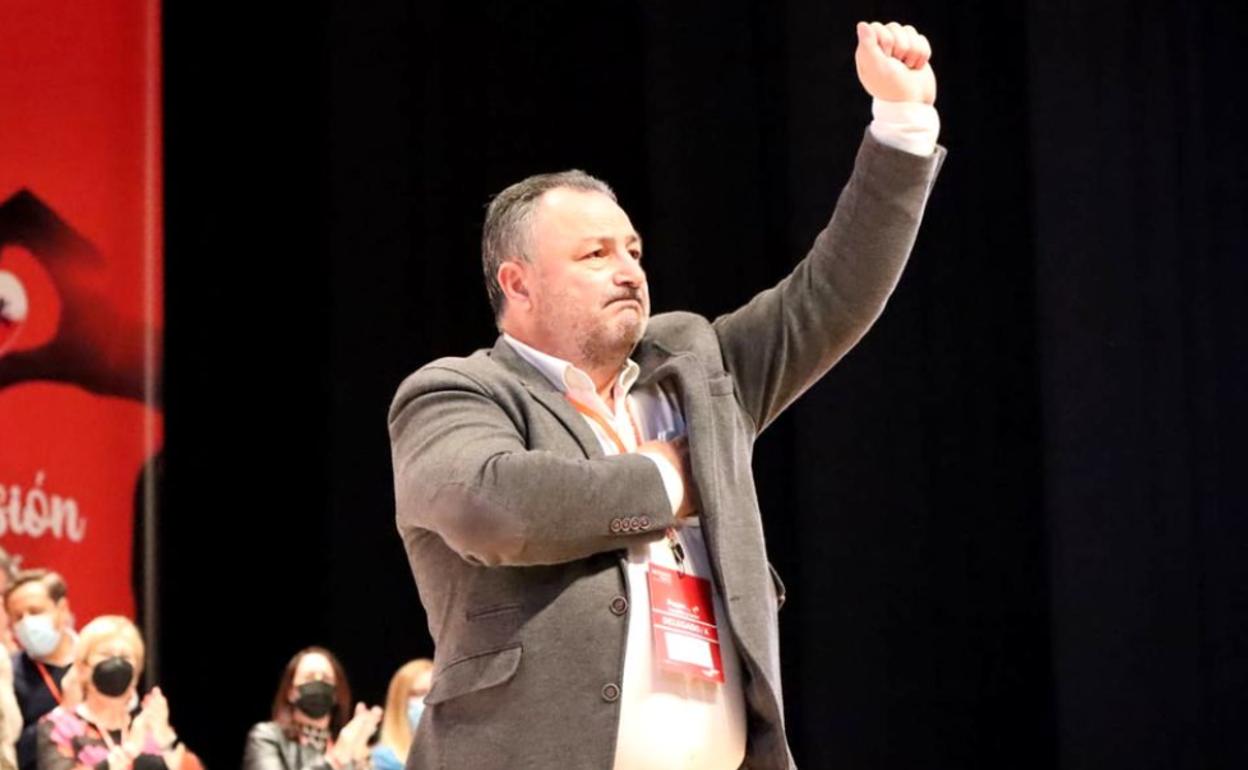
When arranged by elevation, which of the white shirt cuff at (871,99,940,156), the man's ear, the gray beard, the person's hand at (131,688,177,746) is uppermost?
the white shirt cuff at (871,99,940,156)

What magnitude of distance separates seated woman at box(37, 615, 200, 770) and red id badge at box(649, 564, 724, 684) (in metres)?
3.30

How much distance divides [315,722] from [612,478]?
388 centimetres

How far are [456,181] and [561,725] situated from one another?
444cm

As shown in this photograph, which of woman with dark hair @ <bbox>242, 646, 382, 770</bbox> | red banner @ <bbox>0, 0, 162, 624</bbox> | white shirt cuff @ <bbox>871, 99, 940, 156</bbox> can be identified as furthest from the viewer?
woman with dark hair @ <bbox>242, 646, 382, 770</bbox>

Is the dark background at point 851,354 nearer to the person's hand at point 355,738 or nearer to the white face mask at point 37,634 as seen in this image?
the person's hand at point 355,738

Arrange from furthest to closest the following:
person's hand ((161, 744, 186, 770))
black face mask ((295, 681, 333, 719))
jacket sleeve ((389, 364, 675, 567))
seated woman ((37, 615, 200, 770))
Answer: black face mask ((295, 681, 333, 719)) < person's hand ((161, 744, 186, 770)) < seated woman ((37, 615, 200, 770)) < jacket sleeve ((389, 364, 675, 567))

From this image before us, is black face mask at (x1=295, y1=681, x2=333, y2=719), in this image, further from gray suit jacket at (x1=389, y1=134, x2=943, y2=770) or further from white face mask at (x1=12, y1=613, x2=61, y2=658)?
gray suit jacket at (x1=389, y1=134, x2=943, y2=770)

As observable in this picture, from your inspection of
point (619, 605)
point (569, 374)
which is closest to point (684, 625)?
point (619, 605)

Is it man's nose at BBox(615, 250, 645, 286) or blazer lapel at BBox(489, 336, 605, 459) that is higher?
man's nose at BBox(615, 250, 645, 286)

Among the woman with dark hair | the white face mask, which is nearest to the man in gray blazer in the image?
the white face mask

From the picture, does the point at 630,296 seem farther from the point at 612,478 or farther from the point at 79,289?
the point at 79,289

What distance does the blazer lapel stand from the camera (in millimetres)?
2076

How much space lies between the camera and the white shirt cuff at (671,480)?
1.97 metres

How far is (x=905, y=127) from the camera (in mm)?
2127
